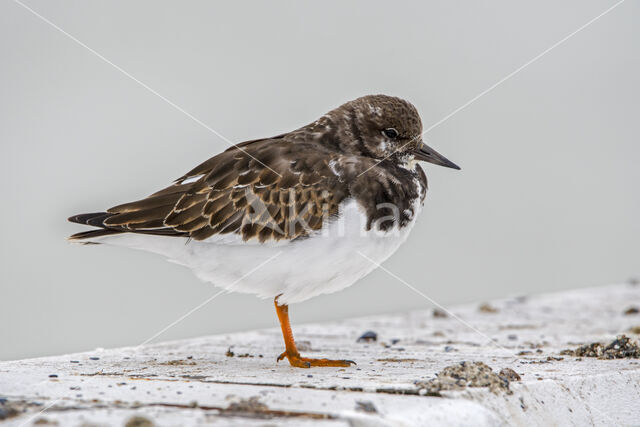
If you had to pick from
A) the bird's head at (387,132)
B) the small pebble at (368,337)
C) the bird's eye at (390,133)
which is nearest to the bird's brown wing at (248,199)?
the bird's head at (387,132)

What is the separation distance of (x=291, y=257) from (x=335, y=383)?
0.92 m

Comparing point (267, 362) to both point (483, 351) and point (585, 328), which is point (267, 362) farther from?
point (585, 328)

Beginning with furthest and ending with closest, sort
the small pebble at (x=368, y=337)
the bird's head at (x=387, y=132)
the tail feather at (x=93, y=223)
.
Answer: the small pebble at (x=368, y=337) → the bird's head at (x=387, y=132) → the tail feather at (x=93, y=223)

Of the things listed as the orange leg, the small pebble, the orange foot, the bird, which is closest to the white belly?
the bird

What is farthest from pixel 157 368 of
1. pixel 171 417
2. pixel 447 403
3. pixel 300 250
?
pixel 447 403

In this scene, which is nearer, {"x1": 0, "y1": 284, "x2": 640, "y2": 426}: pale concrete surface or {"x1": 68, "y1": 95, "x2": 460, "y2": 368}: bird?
{"x1": 0, "y1": 284, "x2": 640, "y2": 426}: pale concrete surface

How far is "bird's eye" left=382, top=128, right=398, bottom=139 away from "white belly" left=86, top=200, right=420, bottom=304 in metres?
0.47

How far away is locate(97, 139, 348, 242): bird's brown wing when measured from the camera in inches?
154

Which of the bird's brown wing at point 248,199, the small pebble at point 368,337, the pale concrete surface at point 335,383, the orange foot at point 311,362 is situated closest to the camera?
the pale concrete surface at point 335,383

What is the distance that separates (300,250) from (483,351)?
1.33 metres

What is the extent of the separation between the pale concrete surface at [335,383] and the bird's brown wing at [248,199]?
749mm

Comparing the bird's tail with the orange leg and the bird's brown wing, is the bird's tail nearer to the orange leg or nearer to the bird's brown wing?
the bird's brown wing

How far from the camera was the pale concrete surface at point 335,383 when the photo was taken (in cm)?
257

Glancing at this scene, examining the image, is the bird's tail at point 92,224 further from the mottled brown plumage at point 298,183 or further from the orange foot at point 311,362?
the orange foot at point 311,362
